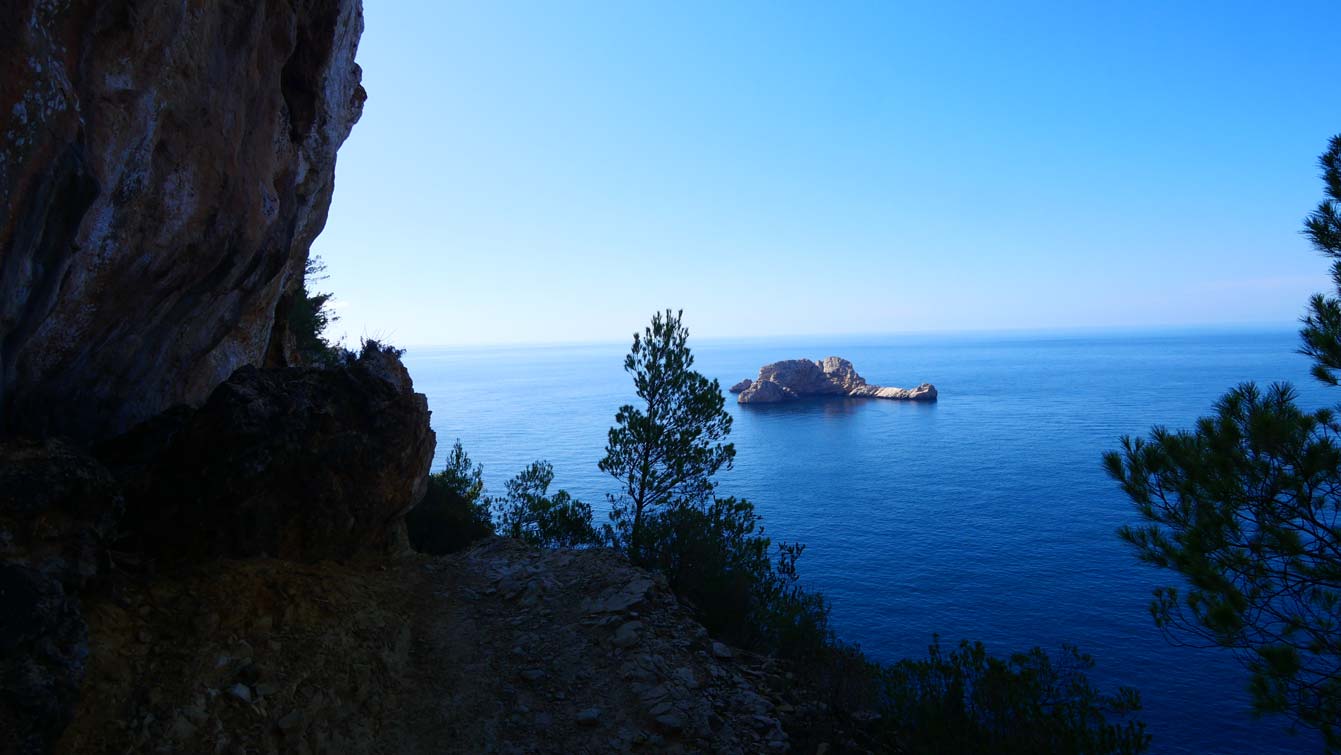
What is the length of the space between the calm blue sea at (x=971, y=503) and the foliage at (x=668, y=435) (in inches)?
527

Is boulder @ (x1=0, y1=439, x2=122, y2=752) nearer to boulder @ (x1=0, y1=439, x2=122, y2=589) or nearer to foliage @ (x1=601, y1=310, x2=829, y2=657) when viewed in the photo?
boulder @ (x1=0, y1=439, x2=122, y2=589)

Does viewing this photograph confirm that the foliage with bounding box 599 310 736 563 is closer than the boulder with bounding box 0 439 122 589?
No

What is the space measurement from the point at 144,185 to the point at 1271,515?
591 inches

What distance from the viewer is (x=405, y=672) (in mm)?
9805

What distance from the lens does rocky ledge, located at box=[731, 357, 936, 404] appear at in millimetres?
123812

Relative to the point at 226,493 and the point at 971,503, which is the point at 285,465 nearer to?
the point at 226,493

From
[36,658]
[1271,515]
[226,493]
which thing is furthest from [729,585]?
[36,658]

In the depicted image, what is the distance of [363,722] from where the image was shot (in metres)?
8.62

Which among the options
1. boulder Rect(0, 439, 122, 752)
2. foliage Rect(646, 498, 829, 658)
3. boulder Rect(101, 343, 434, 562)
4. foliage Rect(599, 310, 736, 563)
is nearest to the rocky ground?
boulder Rect(101, 343, 434, 562)

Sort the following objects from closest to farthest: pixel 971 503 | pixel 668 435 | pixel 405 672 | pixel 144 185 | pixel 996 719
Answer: pixel 144 185 → pixel 405 672 → pixel 996 719 → pixel 668 435 → pixel 971 503

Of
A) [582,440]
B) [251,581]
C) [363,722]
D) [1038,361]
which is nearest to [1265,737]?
[363,722]

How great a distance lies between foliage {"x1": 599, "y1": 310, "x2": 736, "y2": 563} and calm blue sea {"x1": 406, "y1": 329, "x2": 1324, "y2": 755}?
527 inches

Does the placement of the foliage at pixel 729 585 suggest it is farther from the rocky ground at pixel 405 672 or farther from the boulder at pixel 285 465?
the boulder at pixel 285 465

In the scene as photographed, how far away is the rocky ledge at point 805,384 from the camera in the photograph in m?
124
